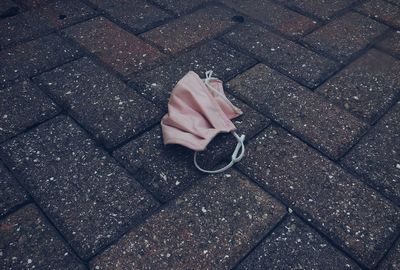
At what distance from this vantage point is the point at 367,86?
236 centimetres

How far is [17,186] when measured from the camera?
5.82ft

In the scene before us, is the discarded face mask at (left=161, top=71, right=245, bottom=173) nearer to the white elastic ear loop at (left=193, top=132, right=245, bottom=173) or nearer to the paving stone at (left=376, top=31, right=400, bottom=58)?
the white elastic ear loop at (left=193, top=132, right=245, bottom=173)

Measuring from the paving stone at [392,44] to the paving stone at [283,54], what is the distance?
0.47 metres

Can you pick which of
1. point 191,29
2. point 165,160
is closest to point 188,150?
point 165,160

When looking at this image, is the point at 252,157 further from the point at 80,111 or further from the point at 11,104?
the point at 11,104

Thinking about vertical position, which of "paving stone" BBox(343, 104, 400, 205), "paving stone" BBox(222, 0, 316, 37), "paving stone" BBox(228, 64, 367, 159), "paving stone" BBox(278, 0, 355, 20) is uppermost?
"paving stone" BBox(278, 0, 355, 20)

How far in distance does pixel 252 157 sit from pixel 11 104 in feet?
4.38

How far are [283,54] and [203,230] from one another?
55.6 inches

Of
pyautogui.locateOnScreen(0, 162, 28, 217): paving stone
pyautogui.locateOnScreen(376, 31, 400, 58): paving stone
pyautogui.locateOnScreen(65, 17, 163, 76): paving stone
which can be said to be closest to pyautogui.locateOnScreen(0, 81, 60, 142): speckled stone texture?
pyautogui.locateOnScreen(0, 162, 28, 217): paving stone

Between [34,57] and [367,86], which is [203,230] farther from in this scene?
[34,57]

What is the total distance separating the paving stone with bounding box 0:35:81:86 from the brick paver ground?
11mm

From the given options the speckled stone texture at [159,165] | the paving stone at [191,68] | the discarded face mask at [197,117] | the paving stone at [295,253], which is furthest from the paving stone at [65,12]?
the paving stone at [295,253]

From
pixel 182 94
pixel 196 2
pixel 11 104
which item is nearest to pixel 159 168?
pixel 182 94

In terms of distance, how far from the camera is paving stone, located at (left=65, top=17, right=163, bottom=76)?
7.98 feet
